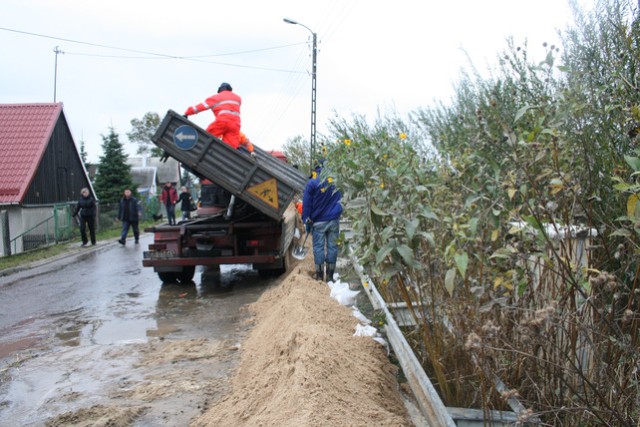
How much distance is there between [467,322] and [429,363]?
0.94m

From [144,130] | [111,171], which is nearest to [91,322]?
[111,171]

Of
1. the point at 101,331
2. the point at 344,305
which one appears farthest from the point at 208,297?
the point at 344,305

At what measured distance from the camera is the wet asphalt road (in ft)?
15.9

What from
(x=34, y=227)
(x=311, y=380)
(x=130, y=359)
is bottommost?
(x=130, y=359)

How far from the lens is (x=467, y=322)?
137 inches

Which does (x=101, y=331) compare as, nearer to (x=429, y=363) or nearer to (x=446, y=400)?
(x=429, y=363)

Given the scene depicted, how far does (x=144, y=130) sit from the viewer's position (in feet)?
292

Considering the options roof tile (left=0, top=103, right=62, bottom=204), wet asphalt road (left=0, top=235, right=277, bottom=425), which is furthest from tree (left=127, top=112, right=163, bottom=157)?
wet asphalt road (left=0, top=235, right=277, bottom=425)

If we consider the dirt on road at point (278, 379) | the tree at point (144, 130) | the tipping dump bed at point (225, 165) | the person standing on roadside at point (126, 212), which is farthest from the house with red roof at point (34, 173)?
the tree at point (144, 130)

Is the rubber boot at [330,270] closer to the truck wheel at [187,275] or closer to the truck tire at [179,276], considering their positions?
the truck tire at [179,276]

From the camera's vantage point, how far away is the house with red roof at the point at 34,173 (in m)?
20.1

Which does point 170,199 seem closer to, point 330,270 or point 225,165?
point 225,165

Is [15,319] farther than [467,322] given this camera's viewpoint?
Yes

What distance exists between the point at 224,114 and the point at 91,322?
410 centimetres
